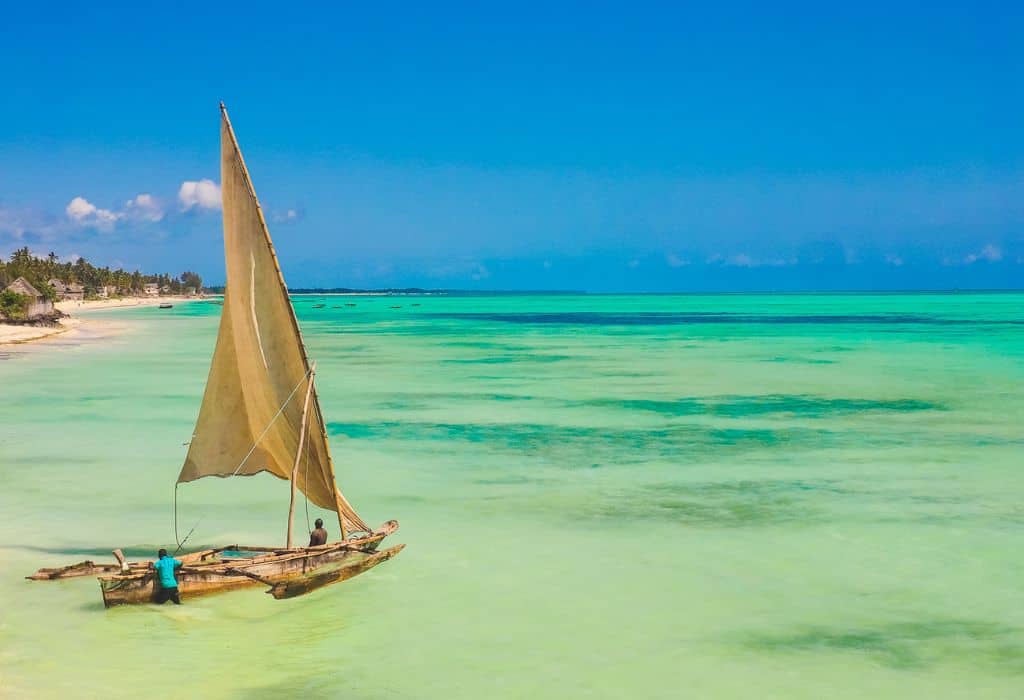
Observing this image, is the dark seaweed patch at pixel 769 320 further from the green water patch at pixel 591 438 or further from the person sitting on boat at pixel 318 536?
the person sitting on boat at pixel 318 536

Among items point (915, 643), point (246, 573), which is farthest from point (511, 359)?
point (915, 643)

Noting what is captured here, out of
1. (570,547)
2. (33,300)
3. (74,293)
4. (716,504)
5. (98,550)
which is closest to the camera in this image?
(98,550)

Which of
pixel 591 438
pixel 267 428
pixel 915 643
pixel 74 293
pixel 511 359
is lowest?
pixel 915 643

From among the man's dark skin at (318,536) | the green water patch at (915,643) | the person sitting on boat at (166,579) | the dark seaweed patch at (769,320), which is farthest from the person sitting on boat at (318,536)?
the dark seaweed patch at (769,320)

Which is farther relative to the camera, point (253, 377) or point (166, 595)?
Answer: point (253, 377)

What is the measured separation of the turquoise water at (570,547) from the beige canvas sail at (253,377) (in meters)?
1.74

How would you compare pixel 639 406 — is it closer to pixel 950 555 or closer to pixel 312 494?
pixel 950 555

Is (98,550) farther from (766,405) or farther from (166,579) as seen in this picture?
(766,405)

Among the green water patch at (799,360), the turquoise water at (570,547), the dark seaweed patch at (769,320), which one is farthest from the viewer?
the dark seaweed patch at (769,320)

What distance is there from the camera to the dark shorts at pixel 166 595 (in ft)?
35.3

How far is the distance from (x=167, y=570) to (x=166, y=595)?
1.17 feet

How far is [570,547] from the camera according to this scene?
1400 cm

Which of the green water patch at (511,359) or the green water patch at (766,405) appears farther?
the green water patch at (511,359)

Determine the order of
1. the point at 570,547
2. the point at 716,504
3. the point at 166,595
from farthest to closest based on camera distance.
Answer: the point at 716,504 < the point at 570,547 < the point at 166,595
